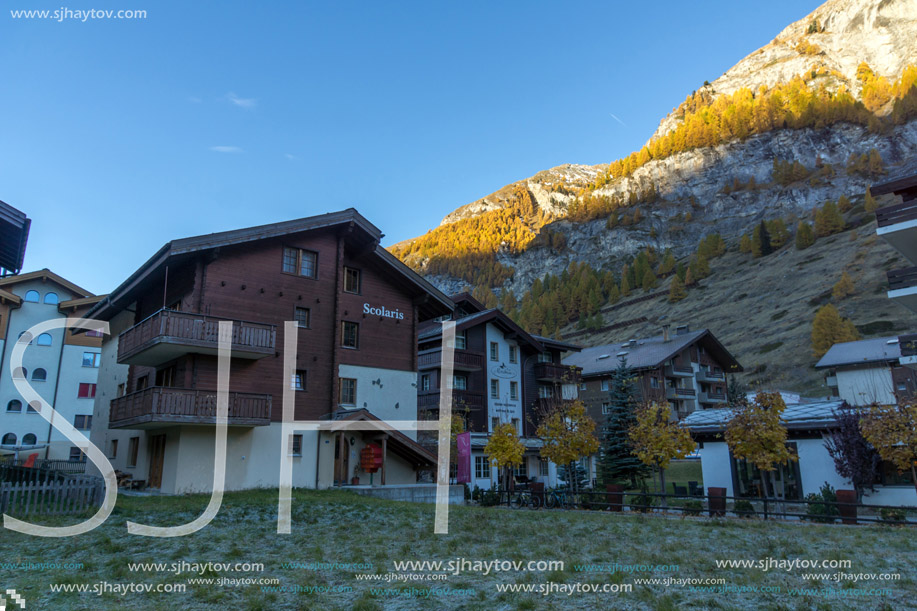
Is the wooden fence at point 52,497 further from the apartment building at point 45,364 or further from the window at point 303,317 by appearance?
the apartment building at point 45,364

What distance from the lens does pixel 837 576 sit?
9.77 m

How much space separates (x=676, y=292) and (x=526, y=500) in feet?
386

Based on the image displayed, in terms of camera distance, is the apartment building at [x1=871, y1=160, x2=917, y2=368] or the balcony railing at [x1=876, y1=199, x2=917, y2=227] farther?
the apartment building at [x1=871, y1=160, x2=917, y2=368]

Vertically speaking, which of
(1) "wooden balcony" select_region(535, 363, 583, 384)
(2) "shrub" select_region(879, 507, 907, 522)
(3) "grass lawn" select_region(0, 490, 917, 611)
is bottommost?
(2) "shrub" select_region(879, 507, 907, 522)

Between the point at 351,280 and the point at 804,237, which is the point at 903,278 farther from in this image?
the point at 804,237

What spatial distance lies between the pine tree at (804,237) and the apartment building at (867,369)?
258 ft

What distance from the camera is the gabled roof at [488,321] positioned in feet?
143

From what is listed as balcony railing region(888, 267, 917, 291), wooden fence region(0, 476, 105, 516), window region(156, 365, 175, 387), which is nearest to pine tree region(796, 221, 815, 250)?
balcony railing region(888, 267, 917, 291)

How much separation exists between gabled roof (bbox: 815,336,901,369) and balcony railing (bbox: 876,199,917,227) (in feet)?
126

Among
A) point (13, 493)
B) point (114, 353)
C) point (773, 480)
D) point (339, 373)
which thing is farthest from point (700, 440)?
point (114, 353)

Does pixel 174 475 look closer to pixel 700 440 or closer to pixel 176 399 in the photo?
pixel 176 399

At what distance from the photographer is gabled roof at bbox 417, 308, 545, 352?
43.5 meters

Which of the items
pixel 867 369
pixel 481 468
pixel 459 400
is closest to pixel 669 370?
pixel 867 369

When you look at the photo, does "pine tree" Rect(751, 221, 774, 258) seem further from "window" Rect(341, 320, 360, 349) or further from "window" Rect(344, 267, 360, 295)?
"window" Rect(341, 320, 360, 349)
